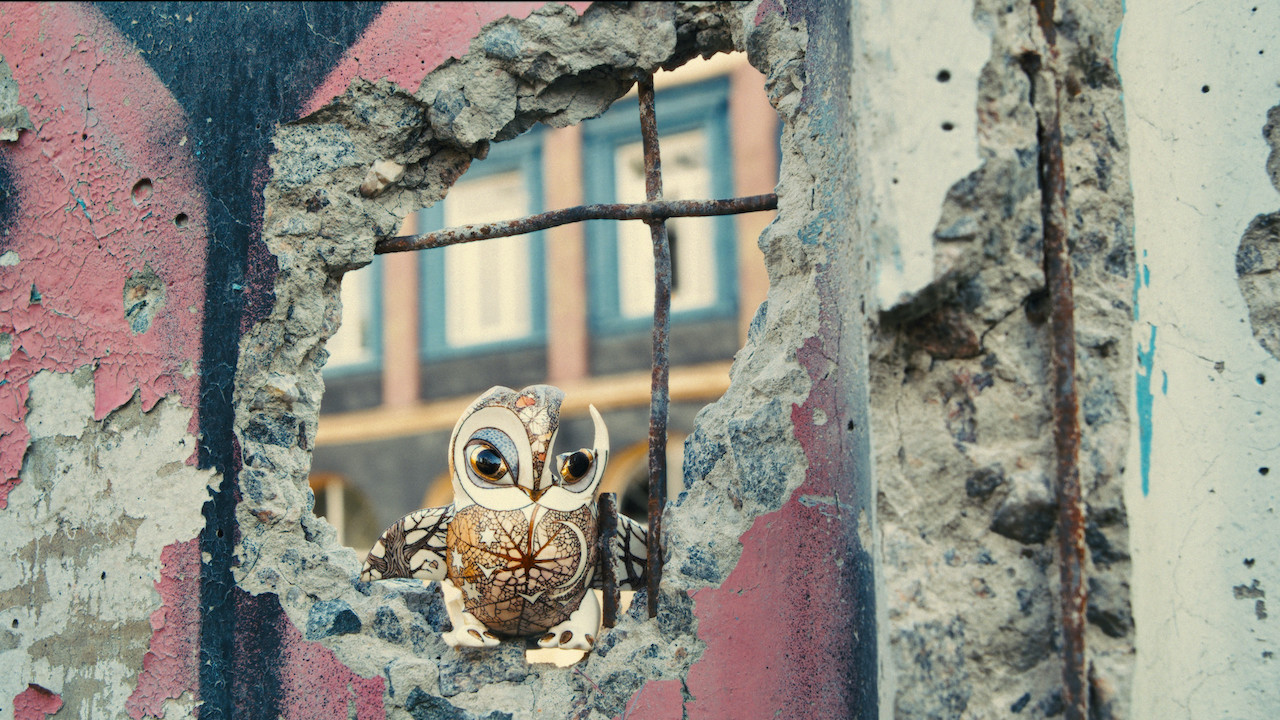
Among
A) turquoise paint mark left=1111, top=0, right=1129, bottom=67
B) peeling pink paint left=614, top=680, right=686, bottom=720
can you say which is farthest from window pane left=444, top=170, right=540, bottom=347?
turquoise paint mark left=1111, top=0, right=1129, bottom=67

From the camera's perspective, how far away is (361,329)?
8219mm

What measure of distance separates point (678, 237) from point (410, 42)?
17.2 ft

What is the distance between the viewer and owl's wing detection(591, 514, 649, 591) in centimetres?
202

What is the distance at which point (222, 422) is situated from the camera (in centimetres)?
207

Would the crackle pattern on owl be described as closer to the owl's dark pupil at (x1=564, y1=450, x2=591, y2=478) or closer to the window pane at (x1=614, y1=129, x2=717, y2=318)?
the owl's dark pupil at (x1=564, y1=450, x2=591, y2=478)

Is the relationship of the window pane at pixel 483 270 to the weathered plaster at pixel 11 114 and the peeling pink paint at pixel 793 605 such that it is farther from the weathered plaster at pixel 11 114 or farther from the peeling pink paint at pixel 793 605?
the peeling pink paint at pixel 793 605

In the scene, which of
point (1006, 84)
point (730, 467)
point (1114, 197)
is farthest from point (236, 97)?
point (1114, 197)

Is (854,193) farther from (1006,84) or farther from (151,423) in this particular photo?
(151,423)

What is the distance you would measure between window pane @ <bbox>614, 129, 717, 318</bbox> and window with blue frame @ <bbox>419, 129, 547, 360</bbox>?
28.6 inches

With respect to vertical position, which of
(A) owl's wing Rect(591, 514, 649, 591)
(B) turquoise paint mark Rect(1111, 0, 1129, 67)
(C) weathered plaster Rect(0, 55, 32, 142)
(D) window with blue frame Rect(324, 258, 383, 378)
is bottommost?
(A) owl's wing Rect(591, 514, 649, 591)

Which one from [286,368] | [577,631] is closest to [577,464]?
[577,631]

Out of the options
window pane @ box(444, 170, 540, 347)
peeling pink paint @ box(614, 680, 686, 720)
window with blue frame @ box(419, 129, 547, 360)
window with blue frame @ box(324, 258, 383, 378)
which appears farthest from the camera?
window with blue frame @ box(324, 258, 383, 378)

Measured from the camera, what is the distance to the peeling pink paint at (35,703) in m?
2.05

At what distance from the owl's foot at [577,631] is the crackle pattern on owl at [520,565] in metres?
0.02
